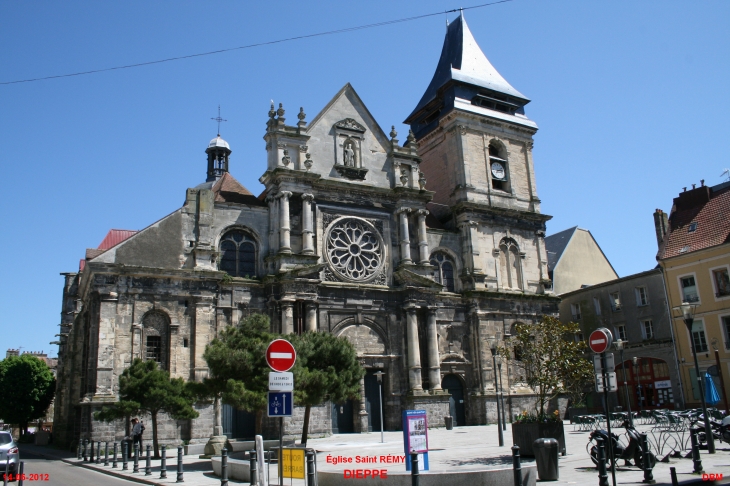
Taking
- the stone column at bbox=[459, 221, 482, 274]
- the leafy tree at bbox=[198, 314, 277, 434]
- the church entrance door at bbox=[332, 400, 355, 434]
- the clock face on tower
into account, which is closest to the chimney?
the clock face on tower

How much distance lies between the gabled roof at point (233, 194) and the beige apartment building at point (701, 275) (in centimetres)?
2254

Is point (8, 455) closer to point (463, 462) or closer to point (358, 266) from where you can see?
point (463, 462)

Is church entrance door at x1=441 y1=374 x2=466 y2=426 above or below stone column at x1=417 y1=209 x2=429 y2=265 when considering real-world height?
below

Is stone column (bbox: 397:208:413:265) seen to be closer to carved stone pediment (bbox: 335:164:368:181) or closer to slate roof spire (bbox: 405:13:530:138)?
carved stone pediment (bbox: 335:164:368:181)

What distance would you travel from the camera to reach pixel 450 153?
38.6 metres

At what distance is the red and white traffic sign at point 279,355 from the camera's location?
10570 millimetres

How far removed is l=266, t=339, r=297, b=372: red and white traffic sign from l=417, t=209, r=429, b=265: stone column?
76.0 feet

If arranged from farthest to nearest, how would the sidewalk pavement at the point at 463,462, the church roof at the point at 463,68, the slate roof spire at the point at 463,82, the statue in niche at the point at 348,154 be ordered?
1. the church roof at the point at 463,68
2. the slate roof spire at the point at 463,82
3. the statue in niche at the point at 348,154
4. the sidewalk pavement at the point at 463,462

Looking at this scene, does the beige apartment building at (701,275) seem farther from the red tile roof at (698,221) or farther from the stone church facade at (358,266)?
the stone church facade at (358,266)

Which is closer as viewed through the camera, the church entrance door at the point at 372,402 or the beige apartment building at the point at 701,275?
the church entrance door at the point at 372,402

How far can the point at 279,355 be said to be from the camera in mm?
10711

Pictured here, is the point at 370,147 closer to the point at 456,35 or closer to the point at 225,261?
the point at 225,261

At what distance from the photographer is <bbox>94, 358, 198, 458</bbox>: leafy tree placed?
69.3ft

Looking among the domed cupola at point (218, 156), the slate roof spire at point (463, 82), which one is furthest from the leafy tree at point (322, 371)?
the domed cupola at point (218, 156)
